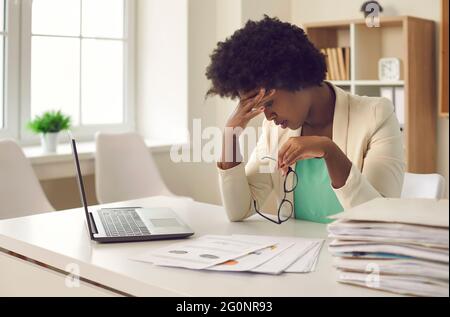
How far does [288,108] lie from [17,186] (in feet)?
5.93

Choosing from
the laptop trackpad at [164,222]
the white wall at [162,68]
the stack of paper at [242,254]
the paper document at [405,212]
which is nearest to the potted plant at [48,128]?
the white wall at [162,68]

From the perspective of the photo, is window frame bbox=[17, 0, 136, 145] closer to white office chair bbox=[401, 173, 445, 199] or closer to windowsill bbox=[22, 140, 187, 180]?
windowsill bbox=[22, 140, 187, 180]

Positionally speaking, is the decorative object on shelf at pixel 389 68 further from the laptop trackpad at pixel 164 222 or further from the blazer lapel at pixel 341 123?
the laptop trackpad at pixel 164 222

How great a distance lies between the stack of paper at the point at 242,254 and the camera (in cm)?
141

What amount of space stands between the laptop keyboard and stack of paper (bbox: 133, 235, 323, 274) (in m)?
0.17

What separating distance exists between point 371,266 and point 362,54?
296 centimetres

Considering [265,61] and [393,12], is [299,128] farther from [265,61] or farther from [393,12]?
[393,12]

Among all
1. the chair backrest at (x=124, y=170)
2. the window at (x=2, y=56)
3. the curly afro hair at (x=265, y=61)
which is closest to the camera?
the curly afro hair at (x=265, y=61)

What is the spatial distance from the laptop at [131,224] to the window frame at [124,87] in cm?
203

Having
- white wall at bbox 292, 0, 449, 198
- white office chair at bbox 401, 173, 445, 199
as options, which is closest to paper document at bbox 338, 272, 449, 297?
white office chair at bbox 401, 173, 445, 199

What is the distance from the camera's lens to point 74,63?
13.9 feet
